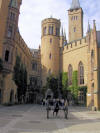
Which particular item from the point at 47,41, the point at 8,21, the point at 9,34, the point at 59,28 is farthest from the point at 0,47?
the point at 59,28

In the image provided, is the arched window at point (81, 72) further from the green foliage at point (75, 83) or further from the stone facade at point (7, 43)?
the stone facade at point (7, 43)

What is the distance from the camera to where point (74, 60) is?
154 feet

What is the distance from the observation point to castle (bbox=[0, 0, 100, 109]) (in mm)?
31578

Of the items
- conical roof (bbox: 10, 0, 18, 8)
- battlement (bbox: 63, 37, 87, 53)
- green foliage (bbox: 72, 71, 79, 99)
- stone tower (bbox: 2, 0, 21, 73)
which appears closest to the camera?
stone tower (bbox: 2, 0, 21, 73)

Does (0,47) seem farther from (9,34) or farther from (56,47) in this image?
(56,47)

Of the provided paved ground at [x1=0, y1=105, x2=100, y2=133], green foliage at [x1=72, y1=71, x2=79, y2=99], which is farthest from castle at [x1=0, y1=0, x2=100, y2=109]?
paved ground at [x1=0, y1=105, x2=100, y2=133]

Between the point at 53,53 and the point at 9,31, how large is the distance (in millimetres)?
22944

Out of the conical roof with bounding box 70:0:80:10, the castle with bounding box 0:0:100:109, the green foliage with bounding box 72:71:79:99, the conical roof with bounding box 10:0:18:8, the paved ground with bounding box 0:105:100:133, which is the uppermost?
the conical roof with bounding box 70:0:80:10

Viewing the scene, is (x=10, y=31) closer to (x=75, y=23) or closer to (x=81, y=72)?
(x=81, y=72)

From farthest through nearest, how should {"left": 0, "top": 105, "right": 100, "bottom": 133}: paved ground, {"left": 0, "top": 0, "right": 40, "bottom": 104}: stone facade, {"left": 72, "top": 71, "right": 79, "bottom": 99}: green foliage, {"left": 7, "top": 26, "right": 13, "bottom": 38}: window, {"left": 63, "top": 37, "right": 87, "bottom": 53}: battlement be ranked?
{"left": 63, "top": 37, "right": 87, "bottom": 53}: battlement < {"left": 72, "top": 71, "right": 79, "bottom": 99}: green foliage < {"left": 7, "top": 26, "right": 13, "bottom": 38}: window < {"left": 0, "top": 0, "right": 40, "bottom": 104}: stone facade < {"left": 0, "top": 105, "right": 100, "bottom": 133}: paved ground

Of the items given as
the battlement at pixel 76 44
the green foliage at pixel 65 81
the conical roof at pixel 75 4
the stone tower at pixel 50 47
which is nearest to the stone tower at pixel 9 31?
the battlement at pixel 76 44

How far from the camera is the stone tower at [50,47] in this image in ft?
176

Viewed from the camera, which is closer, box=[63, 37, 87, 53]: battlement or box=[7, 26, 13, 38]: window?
box=[7, 26, 13, 38]: window

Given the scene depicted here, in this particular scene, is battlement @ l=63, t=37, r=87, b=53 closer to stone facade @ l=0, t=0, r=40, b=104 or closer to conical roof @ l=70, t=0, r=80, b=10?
stone facade @ l=0, t=0, r=40, b=104
